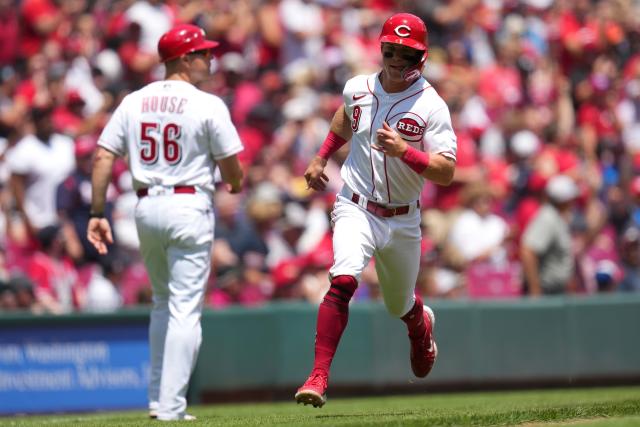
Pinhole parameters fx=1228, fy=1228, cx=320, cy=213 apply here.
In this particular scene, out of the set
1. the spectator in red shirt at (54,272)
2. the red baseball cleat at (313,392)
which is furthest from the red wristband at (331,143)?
the spectator in red shirt at (54,272)

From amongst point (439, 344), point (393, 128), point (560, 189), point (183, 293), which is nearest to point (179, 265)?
point (183, 293)

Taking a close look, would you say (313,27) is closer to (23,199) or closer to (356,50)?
(356,50)

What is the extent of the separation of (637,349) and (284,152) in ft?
14.7

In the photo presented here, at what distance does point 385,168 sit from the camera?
7102mm

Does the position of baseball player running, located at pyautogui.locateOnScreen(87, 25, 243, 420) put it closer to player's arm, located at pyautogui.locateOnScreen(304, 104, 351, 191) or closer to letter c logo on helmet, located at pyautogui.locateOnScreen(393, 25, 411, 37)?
player's arm, located at pyautogui.locateOnScreen(304, 104, 351, 191)

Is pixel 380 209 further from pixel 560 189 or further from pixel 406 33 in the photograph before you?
pixel 560 189

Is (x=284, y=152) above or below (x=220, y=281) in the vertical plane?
above

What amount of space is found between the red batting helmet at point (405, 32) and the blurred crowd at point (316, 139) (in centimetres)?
551

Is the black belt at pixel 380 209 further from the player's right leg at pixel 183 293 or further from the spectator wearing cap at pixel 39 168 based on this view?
the spectator wearing cap at pixel 39 168

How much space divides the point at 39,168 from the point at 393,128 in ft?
21.5

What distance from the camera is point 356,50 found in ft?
53.4

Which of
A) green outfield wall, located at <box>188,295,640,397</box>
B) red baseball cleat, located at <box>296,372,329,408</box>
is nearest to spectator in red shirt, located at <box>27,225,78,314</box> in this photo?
green outfield wall, located at <box>188,295,640,397</box>

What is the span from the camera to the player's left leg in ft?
23.8

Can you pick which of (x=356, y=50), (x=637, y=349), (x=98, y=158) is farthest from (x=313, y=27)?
(x=98, y=158)
